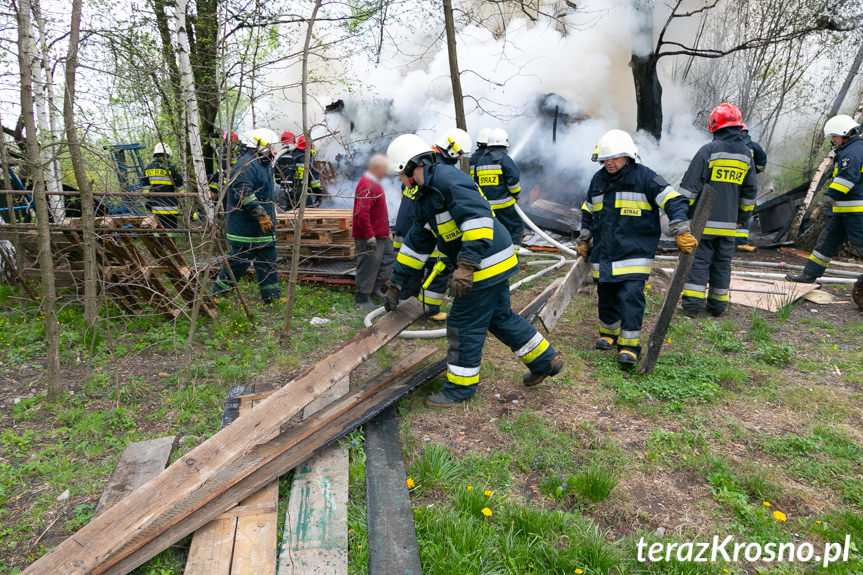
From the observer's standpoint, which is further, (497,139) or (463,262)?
(497,139)

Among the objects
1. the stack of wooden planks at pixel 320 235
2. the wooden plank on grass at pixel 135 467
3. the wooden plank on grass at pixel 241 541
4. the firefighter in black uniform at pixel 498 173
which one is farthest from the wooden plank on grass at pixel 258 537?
the firefighter in black uniform at pixel 498 173

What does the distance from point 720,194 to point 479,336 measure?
11.0 feet

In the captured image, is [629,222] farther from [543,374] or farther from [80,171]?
[80,171]

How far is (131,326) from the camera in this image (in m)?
5.21

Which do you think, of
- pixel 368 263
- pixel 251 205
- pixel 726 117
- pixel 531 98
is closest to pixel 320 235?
pixel 368 263

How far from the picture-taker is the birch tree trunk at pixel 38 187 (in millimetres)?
3377

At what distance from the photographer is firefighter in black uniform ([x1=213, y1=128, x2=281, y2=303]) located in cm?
550

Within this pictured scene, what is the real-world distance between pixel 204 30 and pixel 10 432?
9216 mm

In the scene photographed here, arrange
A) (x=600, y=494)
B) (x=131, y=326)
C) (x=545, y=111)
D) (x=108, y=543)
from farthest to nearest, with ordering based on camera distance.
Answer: (x=545, y=111) → (x=131, y=326) → (x=600, y=494) → (x=108, y=543)

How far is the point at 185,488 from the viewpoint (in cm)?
234

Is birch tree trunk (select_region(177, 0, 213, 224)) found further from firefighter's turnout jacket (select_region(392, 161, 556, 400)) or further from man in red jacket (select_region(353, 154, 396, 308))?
firefighter's turnout jacket (select_region(392, 161, 556, 400))

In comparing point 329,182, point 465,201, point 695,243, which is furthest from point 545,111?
point 465,201

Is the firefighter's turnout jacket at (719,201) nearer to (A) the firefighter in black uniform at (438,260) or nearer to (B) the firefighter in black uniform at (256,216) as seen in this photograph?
(A) the firefighter in black uniform at (438,260)

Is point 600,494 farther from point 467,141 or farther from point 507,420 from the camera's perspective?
point 467,141
